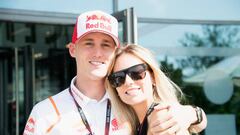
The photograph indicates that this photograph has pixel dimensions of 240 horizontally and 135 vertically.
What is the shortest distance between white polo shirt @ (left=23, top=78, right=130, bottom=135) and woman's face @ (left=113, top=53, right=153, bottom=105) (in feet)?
0.52

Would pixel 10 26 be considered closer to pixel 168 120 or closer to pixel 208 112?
pixel 208 112

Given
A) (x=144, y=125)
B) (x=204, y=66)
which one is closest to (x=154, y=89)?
(x=144, y=125)

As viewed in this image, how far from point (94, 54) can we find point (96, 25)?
15 centimetres

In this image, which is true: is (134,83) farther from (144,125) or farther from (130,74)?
(144,125)

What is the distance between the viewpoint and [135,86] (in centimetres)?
213

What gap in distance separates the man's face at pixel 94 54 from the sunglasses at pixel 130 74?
0.10 m

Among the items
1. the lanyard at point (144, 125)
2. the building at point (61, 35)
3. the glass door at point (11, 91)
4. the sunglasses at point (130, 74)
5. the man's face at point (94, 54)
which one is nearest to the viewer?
the lanyard at point (144, 125)

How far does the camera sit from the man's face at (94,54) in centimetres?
222

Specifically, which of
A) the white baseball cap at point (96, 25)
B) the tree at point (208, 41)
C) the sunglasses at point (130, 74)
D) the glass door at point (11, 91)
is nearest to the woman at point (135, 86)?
the sunglasses at point (130, 74)

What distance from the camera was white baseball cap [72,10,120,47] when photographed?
223 cm

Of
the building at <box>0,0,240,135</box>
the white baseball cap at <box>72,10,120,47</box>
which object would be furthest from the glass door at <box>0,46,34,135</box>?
the white baseball cap at <box>72,10,120,47</box>

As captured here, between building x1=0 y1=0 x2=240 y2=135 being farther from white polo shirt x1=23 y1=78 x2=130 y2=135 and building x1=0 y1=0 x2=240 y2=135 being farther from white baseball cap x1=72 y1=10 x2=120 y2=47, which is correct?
white polo shirt x1=23 y1=78 x2=130 y2=135

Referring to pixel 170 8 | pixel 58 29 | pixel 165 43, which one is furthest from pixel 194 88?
pixel 58 29

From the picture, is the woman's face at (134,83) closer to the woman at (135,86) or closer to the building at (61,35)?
the woman at (135,86)
